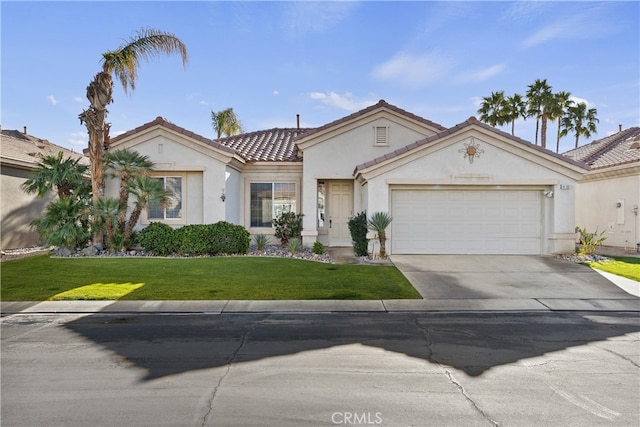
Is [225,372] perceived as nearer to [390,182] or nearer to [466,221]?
[390,182]

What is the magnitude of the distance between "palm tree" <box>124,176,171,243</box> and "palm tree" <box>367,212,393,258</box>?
7.31 meters

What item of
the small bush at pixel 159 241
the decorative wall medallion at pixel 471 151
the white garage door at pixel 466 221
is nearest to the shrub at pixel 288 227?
the white garage door at pixel 466 221

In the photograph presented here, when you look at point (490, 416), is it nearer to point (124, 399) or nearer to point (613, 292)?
point (124, 399)

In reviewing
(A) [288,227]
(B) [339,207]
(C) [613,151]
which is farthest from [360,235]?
(C) [613,151]

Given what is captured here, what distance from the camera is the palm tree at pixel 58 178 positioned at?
1407 cm

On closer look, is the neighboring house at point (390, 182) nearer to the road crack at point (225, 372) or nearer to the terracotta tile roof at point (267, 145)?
the terracotta tile roof at point (267, 145)

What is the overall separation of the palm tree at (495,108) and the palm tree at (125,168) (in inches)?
1025

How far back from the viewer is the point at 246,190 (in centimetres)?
1722

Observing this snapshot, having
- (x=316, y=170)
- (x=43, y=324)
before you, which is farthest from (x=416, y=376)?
(x=316, y=170)

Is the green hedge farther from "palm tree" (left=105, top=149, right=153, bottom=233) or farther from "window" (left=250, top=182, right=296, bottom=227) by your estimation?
"window" (left=250, top=182, right=296, bottom=227)

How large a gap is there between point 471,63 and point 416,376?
1367 cm

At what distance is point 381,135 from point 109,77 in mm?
10087

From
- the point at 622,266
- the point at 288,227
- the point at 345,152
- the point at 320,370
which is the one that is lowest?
the point at 320,370

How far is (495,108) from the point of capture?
3156 cm
